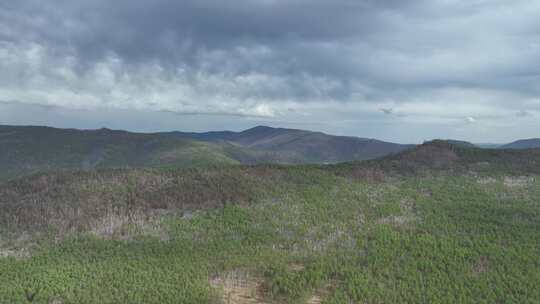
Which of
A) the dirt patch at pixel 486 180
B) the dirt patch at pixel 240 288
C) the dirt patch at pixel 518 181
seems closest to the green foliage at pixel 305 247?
the dirt patch at pixel 240 288

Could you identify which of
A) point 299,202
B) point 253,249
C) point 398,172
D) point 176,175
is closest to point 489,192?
point 398,172

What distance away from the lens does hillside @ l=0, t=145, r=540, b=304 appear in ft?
51.8

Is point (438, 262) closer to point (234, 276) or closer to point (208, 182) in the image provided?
point (234, 276)

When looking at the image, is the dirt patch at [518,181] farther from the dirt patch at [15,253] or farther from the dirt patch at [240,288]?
the dirt patch at [15,253]

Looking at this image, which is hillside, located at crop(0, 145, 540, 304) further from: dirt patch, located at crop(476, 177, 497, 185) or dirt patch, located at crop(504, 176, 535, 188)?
dirt patch, located at crop(476, 177, 497, 185)

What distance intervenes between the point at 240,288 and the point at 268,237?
6.75 metres

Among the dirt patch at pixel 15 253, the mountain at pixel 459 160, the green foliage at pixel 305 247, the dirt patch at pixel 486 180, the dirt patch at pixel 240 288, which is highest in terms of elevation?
the mountain at pixel 459 160

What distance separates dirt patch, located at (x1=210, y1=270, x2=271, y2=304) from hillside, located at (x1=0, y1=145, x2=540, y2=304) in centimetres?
8

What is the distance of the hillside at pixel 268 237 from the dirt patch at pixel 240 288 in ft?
0.26

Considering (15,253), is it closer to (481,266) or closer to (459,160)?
(481,266)

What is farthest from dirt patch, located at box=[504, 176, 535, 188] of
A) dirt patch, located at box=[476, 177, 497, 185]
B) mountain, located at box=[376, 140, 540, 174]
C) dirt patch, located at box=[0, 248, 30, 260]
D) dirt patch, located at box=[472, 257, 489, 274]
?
dirt patch, located at box=[0, 248, 30, 260]

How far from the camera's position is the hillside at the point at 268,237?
51.8ft

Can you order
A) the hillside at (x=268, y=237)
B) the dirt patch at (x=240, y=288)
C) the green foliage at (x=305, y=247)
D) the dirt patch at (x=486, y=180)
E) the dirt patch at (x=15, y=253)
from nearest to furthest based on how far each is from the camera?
the dirt patch at (x=240, y=288)
the green foliage at (x=305, y=247)
the hillside at (x=268, y=237)
the dirt patch at (x=15, y=253)
the dirt patch at (x=486, y=180)

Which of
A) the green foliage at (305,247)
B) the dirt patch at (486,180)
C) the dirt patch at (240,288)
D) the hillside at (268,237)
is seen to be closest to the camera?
the dirt patch at (240,288)
